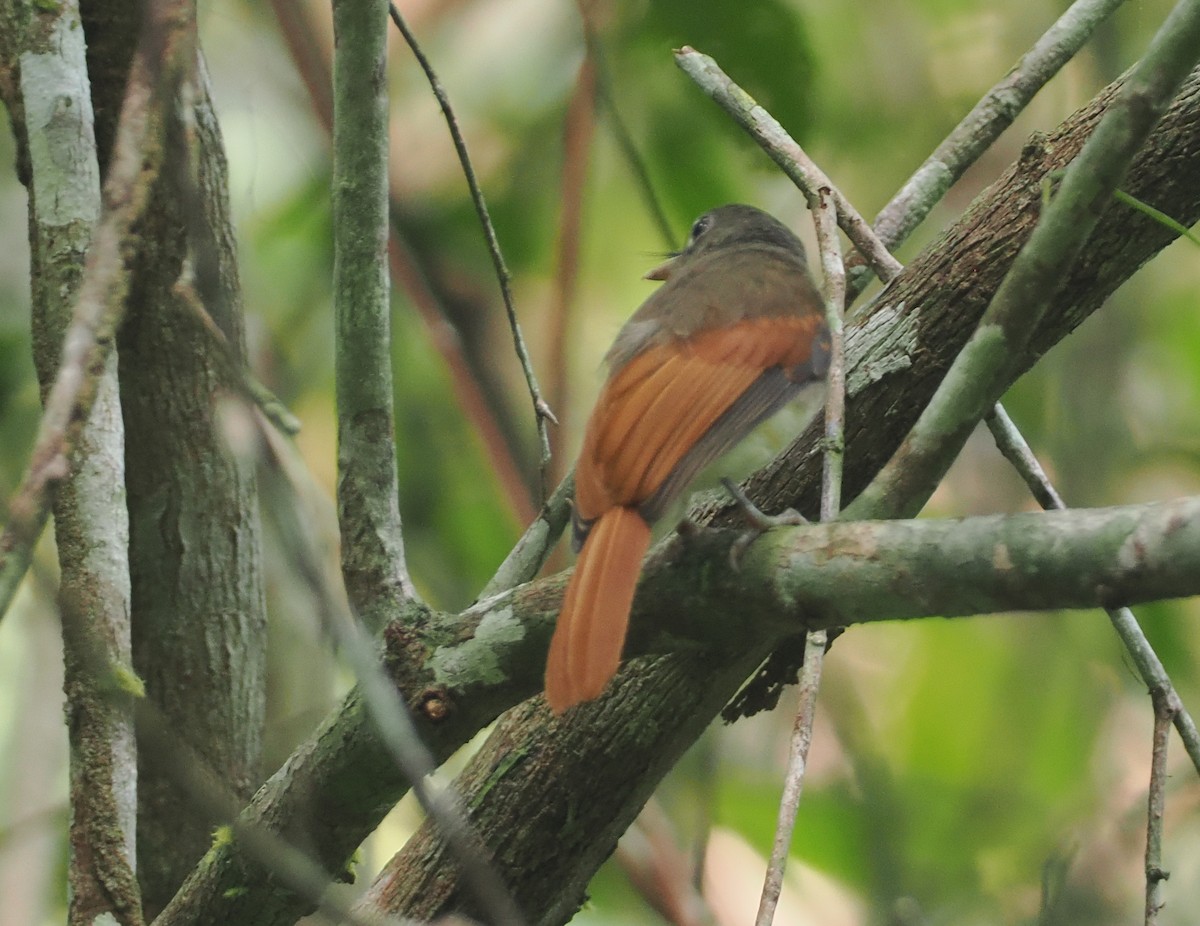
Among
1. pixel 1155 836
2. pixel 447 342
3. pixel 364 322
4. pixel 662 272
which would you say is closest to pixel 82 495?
pixel 364 322

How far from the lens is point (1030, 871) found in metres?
4.30

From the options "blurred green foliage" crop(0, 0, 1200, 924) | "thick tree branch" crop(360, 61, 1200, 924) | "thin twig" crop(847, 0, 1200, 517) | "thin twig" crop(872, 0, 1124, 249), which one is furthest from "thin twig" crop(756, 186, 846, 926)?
"blurred green foliage" crop(0, 0, 1200, 924)

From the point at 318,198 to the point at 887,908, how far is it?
2.44m

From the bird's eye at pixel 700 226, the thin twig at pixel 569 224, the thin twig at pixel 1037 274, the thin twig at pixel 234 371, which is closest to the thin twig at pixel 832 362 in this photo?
the thin twig at pixel 1037 274

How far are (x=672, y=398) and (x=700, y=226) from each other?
3.51 feet

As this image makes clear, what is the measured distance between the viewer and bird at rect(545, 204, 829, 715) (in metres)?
1.92

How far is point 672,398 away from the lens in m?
2.47

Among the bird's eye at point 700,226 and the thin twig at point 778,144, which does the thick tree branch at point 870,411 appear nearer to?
the thin twig at point 778,144

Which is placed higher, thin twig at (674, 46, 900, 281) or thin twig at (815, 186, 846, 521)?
thin twig at (674, 46, 900, 281)

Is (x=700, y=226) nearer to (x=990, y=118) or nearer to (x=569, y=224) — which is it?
(x=569, y=224)

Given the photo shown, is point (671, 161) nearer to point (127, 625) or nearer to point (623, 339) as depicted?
point (623, 339)

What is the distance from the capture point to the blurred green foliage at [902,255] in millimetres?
3756

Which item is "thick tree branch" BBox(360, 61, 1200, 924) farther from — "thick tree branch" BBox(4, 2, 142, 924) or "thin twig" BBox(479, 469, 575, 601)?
"thick tree branch" BBox(4, 2, 142, 924)

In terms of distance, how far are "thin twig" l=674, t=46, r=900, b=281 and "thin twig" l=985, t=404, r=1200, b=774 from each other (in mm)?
389
